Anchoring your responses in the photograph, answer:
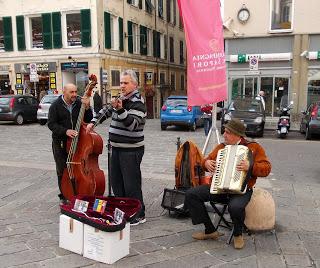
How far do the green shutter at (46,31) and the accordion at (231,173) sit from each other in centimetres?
2136

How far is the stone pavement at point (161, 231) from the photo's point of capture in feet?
13.1

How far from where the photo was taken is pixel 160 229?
15.9 feet

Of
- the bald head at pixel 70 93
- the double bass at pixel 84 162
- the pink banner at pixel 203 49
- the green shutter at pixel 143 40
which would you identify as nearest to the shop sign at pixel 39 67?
the green shutter at pixel 143 40

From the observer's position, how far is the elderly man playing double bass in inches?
164

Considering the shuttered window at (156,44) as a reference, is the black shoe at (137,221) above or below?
below

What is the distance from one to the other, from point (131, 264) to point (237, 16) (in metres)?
18.6

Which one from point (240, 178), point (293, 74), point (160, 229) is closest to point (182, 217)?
point (160, 229)

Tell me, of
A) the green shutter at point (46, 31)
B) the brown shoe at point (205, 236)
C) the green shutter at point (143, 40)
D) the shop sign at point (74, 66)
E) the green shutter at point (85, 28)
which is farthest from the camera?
the green shutter at point (143, 40)

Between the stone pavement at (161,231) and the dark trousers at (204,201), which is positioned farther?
the dark trousers at (204,201)

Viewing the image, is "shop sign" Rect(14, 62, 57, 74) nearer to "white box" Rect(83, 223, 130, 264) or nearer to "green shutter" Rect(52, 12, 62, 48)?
"green shutter" Rect(52, 12, 62, 48)

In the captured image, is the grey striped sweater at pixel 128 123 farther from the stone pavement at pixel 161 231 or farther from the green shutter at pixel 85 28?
the green shutter at pixel 85 28

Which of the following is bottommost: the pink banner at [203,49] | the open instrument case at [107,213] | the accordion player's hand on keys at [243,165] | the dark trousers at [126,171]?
the open instrument case at [107,213]

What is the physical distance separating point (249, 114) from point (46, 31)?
1366cm

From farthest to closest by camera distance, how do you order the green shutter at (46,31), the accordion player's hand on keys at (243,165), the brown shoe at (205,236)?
the green shutter at (46,31) < the brown shoe at (205,236) < the accordion player's hand on keys at (243,165)
